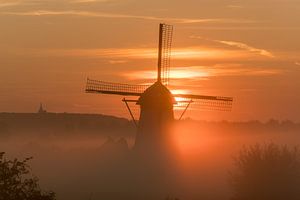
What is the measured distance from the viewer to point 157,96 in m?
66.4

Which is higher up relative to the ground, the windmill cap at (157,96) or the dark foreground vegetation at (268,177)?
the windmill cap at (157,96)

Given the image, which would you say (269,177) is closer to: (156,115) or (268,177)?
(268,177)

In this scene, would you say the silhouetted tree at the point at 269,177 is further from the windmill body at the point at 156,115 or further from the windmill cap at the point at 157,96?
the windmill cap at the point at 157,96

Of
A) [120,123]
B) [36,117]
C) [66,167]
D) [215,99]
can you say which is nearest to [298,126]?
[120,123]

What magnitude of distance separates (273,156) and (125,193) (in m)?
12.8

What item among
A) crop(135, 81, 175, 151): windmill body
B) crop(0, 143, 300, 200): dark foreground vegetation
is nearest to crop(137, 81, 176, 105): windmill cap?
crop(135, 81, 175, 151): windmill body

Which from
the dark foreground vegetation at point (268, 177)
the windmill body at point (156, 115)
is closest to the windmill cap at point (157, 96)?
the windmill body at point (156, 115)

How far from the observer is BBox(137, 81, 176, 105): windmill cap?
6631 centimetres

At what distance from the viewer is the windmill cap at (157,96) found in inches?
2611

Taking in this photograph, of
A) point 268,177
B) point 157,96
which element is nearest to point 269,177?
point 268,177

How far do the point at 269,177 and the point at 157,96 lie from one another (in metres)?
10.5

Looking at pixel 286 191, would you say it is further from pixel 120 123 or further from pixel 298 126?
pixel 298 126

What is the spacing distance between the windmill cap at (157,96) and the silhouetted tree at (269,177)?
7377mm

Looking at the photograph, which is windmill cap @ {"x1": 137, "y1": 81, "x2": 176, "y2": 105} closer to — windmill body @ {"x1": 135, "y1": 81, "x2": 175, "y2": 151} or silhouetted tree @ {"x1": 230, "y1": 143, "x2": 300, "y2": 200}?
windmill body @ {"x1": 135, "y1": 81, "x2": 175, "y2": 151}
